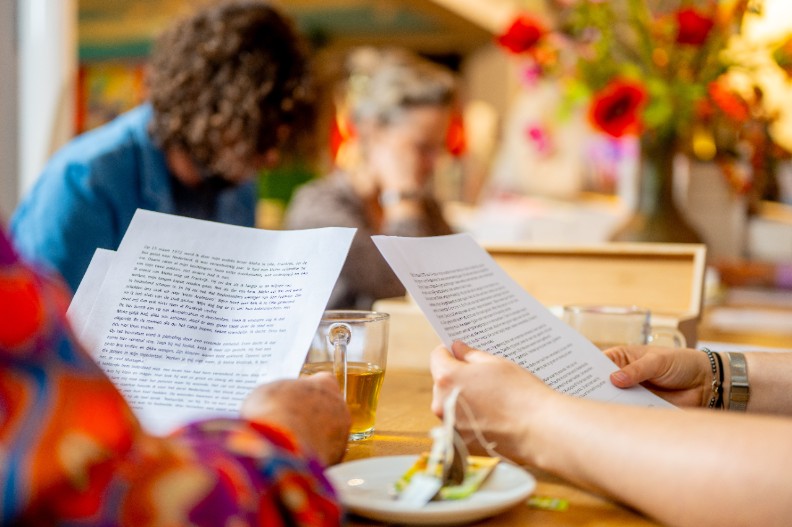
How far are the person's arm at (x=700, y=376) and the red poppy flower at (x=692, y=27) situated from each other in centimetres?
116

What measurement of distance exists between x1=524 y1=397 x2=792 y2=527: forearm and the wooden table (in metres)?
0.01

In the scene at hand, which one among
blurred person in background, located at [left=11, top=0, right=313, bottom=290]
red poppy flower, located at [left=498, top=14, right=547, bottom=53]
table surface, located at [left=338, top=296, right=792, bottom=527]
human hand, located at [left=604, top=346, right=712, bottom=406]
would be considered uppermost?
red poppy flower, located at [left=498, top=14, right=547, bottom=53]

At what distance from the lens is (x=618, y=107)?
1.85 m

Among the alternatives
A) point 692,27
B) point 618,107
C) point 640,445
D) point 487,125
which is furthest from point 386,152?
point 487,125

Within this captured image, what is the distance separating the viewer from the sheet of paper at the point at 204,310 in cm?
62

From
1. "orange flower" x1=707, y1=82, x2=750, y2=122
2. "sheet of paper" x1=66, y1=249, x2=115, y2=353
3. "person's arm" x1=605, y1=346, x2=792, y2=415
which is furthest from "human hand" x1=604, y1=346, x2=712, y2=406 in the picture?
"orange flower" x1=707, y1=82, x2=750, y2=122

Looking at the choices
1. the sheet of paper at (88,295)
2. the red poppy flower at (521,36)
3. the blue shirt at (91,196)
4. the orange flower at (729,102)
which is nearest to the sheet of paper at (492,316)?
the sheet of paper at (88,295)

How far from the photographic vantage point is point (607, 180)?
354cm

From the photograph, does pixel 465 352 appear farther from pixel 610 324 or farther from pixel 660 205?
pixel 660 205

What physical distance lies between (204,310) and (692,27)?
146 cm

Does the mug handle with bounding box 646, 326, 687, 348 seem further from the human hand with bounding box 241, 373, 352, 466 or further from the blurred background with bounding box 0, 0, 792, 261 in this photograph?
the blurred background with bounding box 0, 0, 792, 261

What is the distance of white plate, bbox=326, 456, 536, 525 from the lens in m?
0.50

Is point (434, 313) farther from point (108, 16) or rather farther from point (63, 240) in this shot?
point (108, 16)

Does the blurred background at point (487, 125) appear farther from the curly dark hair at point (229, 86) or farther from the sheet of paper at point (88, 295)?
the sheet of paper at point (88, 295)
